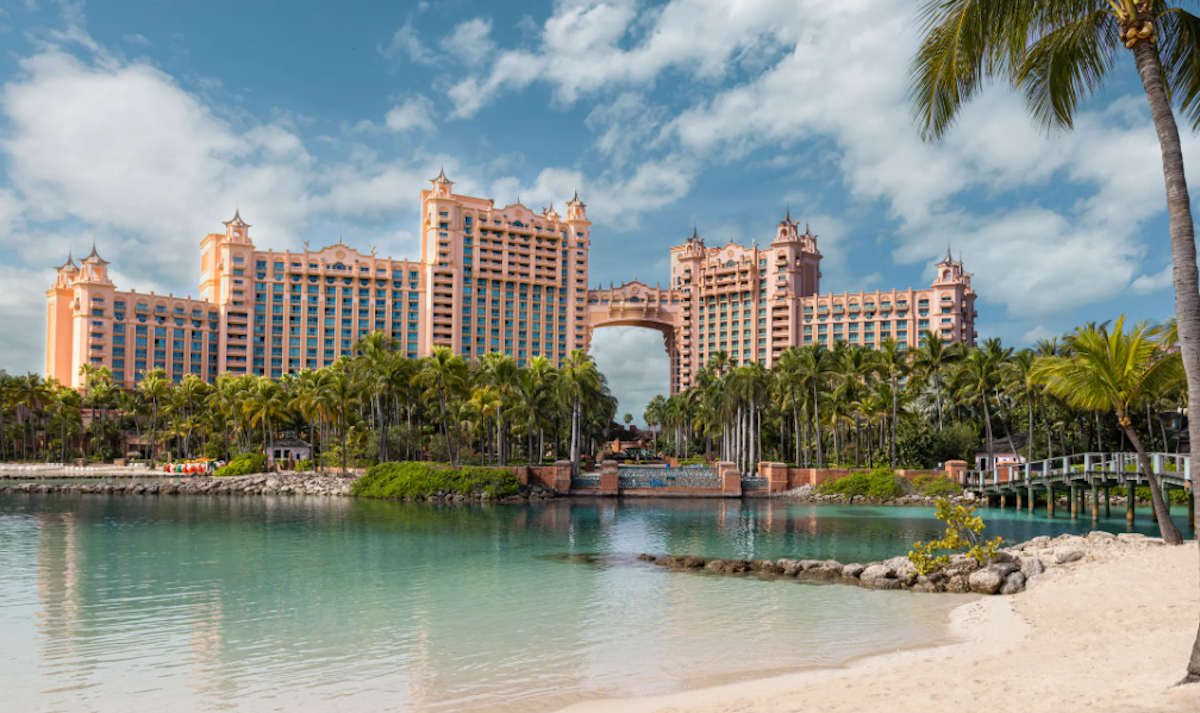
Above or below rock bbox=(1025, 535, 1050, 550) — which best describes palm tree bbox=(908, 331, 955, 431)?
above

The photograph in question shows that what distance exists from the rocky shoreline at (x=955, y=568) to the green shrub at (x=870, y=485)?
30.1 metres

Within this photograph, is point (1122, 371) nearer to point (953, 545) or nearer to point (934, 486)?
point (953, 545)

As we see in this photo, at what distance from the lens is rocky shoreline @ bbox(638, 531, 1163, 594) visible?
20391mm

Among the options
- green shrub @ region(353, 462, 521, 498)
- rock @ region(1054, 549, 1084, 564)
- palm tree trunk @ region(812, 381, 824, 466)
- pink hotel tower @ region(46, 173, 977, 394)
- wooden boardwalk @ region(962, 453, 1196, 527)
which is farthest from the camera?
pink hotel tower @ region(46, 173, 977, 394)

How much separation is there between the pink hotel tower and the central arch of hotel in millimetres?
310

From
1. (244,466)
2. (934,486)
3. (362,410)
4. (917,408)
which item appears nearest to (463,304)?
(362,410)

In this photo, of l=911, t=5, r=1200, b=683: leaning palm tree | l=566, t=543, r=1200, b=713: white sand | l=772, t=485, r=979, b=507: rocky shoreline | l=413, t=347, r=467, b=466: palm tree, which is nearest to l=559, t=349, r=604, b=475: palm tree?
l=413, t=347, r=467, b=466: palm tree

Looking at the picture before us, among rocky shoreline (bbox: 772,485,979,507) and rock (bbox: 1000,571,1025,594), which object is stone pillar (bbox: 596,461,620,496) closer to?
rocky shoreline (bbox: 772,485,979,507)

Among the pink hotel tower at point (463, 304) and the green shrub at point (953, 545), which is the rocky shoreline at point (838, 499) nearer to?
the green shrub at point (953, 545)

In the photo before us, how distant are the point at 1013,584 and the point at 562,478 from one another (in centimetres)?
4102

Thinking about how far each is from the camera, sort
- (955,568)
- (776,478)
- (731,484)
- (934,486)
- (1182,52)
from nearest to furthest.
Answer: (1182,52) < (955,568) < (934,486) < (731,484) < (776,478)

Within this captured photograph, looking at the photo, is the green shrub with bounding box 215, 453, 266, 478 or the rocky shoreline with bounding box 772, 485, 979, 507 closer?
the rocky shoreline with bounding box 772, 485, 979, 507

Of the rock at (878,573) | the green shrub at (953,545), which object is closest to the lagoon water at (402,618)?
the rock at (878,573)

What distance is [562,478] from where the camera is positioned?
58906mm
